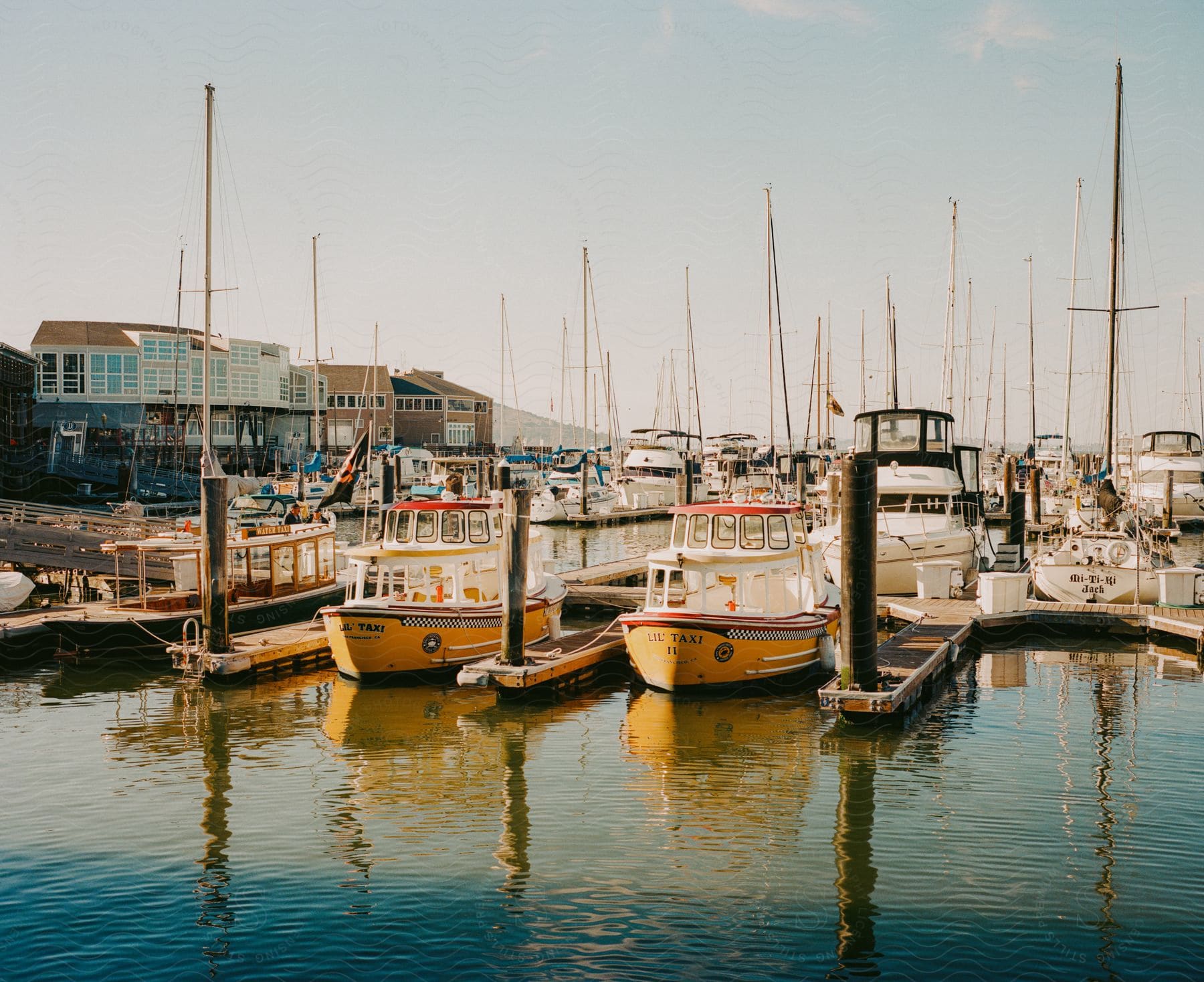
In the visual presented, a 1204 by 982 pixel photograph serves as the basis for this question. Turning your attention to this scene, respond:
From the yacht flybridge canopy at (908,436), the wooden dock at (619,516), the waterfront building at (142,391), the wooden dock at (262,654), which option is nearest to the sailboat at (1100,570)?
the yacht flybridge canopy at (908,436)

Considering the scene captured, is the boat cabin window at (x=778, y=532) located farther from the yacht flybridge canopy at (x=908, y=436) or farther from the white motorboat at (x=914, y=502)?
the yacht flybridge canopy at (x=908, y=436)

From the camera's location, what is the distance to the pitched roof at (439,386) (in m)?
104

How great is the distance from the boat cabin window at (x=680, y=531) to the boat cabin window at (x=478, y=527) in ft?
13.6

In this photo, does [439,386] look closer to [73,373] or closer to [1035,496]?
[73,373]

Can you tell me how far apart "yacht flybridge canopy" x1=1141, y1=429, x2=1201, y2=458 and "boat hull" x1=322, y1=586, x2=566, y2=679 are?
4778cm

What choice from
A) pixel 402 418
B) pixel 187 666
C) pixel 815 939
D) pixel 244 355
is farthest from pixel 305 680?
pixel 402 418

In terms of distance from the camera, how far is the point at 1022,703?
1953 cm

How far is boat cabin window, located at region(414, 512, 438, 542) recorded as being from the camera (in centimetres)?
2236

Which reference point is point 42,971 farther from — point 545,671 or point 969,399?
point 969,399

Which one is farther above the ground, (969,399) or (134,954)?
(969,399)

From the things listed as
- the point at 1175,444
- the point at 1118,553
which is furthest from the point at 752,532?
the point at 1175,444

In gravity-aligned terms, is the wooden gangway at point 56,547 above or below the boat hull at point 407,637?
above

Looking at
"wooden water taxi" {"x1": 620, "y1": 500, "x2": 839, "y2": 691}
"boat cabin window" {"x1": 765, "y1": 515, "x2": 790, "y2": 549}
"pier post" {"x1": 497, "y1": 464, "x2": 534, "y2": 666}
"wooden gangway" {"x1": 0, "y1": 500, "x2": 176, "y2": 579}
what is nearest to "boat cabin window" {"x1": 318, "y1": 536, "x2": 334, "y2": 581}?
"wooden gangway" {"x1": 0, "y1": 500, "x2": 176, "y2": 579}

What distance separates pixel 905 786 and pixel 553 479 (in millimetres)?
59943
